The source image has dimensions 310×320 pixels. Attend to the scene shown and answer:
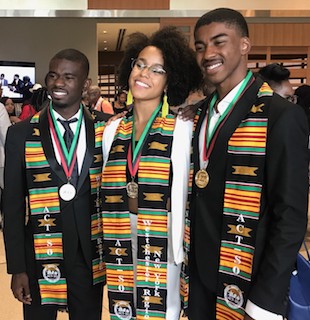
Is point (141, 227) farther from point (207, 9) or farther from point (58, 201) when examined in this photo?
point (207, 9)

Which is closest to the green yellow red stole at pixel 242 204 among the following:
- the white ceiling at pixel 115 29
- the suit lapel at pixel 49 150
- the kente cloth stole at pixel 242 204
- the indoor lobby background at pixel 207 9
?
the kente cloth stole at pixel 242 204

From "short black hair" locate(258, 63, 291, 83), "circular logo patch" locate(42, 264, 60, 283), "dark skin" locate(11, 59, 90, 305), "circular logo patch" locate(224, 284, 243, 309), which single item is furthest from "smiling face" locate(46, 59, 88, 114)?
"short black hair" locate(258, 63, 291, 83)

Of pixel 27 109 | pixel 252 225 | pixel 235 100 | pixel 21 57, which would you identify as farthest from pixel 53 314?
pixel 21 57

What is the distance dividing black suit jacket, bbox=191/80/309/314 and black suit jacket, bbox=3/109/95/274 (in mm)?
679

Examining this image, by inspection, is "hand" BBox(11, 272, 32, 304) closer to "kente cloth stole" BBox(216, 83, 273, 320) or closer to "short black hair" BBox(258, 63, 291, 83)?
"kente cloth stole" BBox(216, 83, 273, 320)

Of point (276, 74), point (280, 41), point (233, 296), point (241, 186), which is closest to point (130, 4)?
point (280, 41)

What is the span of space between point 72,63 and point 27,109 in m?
4.22

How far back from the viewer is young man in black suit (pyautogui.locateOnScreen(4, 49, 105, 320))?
1.85 m

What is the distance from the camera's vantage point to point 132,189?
1.76 metres

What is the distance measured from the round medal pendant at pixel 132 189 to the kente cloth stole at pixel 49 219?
7.5 inches

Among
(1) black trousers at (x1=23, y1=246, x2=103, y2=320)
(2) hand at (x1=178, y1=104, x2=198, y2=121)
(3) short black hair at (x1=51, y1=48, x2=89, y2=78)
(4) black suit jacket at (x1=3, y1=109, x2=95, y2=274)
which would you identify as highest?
(3) short black hair at (x1=51, y1=48, x2=89, y2=78)

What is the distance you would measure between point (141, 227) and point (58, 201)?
16.0 inches

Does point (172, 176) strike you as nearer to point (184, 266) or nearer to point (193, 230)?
point (193, 230)

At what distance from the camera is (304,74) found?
10.2m
